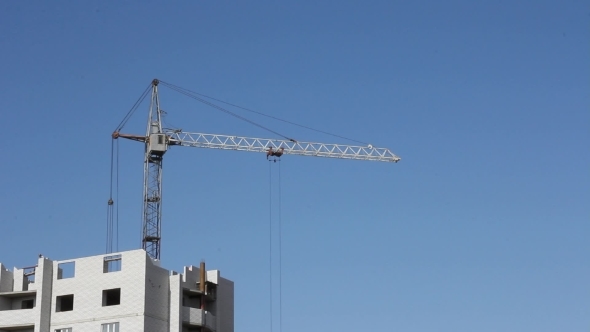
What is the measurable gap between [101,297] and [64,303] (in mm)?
4349

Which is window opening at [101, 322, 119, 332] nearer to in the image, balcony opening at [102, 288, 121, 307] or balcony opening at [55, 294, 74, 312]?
balcony opening at [102, 288, 121, 307]

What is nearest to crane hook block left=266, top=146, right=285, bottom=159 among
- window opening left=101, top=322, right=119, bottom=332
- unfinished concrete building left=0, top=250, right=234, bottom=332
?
unfinished concrete building left=0, top=250, right=234, bottom=332

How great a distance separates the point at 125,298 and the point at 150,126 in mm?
45779

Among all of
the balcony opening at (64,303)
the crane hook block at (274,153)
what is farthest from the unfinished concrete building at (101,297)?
the crane hook block at (274,153)

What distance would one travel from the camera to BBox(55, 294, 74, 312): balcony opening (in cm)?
9825

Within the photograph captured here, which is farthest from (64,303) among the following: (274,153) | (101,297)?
(274,153)

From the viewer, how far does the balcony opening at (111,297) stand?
9681cm

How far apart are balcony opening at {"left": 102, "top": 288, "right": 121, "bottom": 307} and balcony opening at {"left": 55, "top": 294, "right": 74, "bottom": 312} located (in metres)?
3.19

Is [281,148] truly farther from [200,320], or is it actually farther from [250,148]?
[200,320]

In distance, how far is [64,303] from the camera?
9881 centimetres

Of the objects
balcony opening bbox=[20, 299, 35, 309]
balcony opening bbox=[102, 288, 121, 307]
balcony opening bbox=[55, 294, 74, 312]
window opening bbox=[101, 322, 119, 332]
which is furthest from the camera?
balcony opening bbox=[20, 299, 35, 309]

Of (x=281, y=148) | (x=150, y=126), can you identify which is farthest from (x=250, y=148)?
(x=150, y=126)

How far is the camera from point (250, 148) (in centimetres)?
14450

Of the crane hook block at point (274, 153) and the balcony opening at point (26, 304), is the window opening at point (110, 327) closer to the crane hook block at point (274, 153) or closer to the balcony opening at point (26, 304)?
the balcony opening at point (26, 304)
